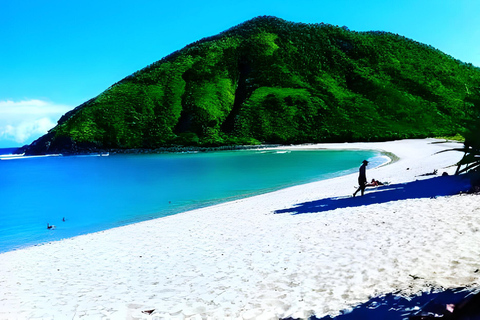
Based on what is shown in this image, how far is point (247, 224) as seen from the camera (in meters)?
14.0

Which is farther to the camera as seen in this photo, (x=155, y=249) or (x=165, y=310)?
(x=155, y=249)

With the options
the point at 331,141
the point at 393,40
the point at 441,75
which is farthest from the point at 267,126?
the point at 393,40

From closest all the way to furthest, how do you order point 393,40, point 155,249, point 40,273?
1. point 40,273
2. point 155,249
3. point 393,40

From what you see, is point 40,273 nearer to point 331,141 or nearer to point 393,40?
point 331,141

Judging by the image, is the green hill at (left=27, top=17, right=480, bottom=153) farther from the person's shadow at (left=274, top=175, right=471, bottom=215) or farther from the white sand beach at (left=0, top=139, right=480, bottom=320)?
the white sand beach at (left=0, top=139, right=480, bottom=320)

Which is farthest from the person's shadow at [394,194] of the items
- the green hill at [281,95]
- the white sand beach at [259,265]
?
the green hill at [281,95]

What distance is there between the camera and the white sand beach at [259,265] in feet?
20.4

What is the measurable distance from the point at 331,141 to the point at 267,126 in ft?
81.2

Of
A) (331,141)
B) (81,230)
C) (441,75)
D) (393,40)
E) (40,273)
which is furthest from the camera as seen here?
(393,40)

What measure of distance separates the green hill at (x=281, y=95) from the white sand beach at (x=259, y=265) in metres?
95.8

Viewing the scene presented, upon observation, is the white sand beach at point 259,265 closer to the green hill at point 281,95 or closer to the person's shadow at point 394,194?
the person's shadow at point 394,194

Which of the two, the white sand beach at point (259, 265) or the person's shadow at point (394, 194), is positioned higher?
the person's shadow at point (394, 194)

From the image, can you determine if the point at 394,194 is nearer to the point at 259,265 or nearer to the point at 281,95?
the point at 259,265

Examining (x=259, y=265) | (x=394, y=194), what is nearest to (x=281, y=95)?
(x=394, y=194)
